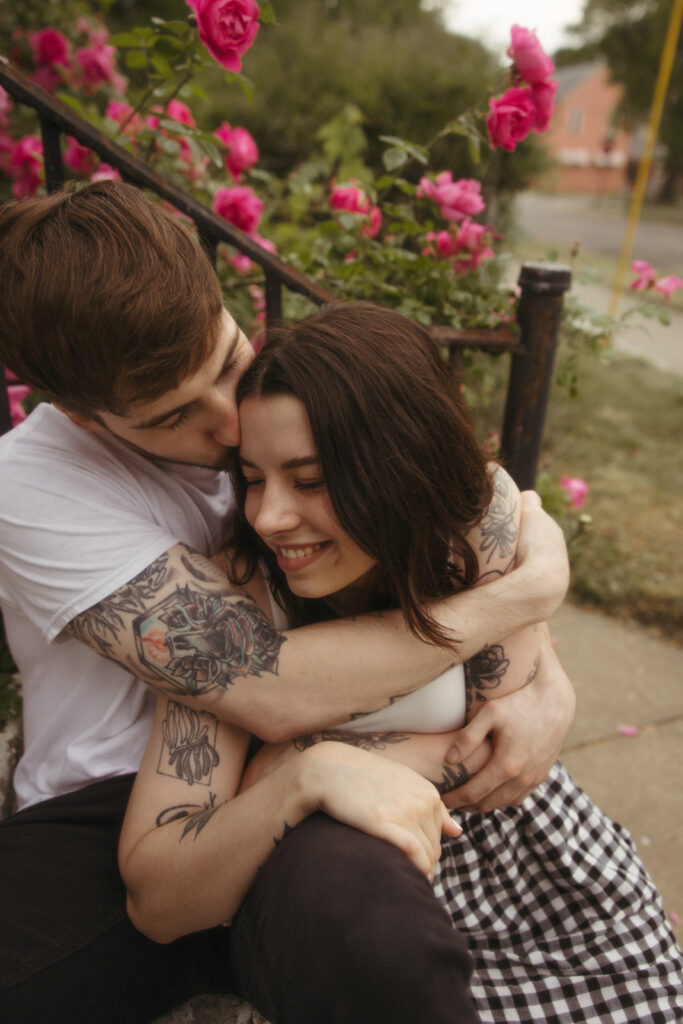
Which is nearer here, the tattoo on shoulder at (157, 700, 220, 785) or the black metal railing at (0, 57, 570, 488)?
the tattoo on shoulder at (157, 700, 220, 785)

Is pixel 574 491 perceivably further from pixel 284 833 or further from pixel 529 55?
pixel 284 833

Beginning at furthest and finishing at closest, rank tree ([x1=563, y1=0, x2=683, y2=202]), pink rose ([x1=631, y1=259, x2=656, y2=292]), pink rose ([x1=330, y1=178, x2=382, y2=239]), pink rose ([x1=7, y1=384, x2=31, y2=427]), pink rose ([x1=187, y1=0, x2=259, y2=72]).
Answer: tree ([x1=563, y1=0, x2=683, y2=202])
pink rose ([x1=631, y1=259, x2=656, y2=292])
pink rose ([x1=330, y1=178, x2=382, y2=239])
pink rose ([x1=7, y1=384, x2=31, y2=427])
pink rose ([x1=187, y1=0, x2=259, y2=72])

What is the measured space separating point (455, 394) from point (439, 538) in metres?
0.30

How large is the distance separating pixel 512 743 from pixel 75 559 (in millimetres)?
936

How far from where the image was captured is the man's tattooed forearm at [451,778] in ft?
5.09

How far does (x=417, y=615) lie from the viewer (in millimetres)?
1525

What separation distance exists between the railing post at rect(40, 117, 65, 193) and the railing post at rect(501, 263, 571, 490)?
1251 millimetres

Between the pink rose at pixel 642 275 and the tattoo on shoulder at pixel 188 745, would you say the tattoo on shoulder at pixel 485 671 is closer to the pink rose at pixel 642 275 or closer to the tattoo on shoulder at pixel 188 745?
the tattoo on shoulder at pixel 188 745

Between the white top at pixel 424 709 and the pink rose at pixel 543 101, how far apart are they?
149 centimetres

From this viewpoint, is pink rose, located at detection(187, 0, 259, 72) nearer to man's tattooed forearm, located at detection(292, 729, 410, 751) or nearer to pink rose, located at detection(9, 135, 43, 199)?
pink rose, located at detection(9, 135, 43, 199)

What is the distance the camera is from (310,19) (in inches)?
337

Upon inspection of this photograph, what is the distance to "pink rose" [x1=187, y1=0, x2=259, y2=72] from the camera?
5.74ft

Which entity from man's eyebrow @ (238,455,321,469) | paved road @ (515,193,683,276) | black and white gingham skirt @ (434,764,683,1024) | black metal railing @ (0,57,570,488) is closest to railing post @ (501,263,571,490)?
black metal railing @ (0,57,570,488)

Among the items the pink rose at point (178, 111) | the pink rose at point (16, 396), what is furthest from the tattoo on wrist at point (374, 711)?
the pink rose at point (178, 111)
